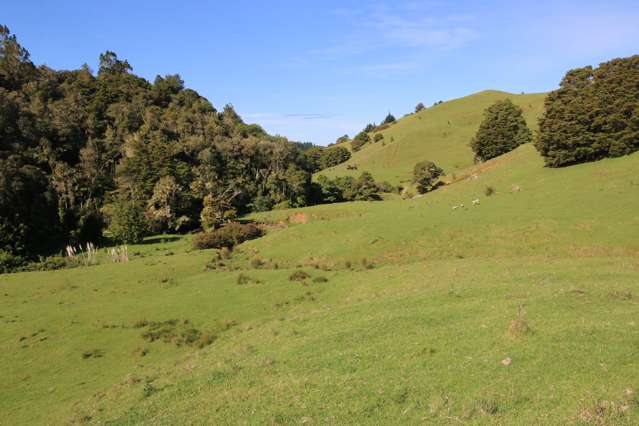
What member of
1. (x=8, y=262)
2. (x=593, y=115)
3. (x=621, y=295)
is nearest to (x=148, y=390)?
(x=621, y=295)

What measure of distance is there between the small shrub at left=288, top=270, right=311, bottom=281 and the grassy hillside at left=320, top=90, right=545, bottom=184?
69.5m

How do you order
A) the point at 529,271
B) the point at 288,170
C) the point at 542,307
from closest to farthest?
the point at 542,307
the point at 529,271
the point at 288,170

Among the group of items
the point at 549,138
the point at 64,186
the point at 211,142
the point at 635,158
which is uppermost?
the point at 211,142

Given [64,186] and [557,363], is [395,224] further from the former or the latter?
[64,186]

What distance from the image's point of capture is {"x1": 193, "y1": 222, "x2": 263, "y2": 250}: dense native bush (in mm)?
52625

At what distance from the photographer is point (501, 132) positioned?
77188 mm

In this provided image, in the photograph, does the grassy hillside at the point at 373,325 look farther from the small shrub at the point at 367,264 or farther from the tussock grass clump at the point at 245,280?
the tussock grass clump at the point at 245,280

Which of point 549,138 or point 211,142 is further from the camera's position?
point 211,142

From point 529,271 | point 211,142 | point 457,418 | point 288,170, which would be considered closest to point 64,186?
point 211,142

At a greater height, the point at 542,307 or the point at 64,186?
the point at 64,186

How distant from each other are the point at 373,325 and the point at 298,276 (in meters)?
16.4

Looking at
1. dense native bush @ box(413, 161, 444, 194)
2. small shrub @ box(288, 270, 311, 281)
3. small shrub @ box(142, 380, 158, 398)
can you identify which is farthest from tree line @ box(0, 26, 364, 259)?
small shrub @ box(142, 380, 158, 398)

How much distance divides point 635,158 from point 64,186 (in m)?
74.3

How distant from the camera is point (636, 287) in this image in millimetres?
18219
